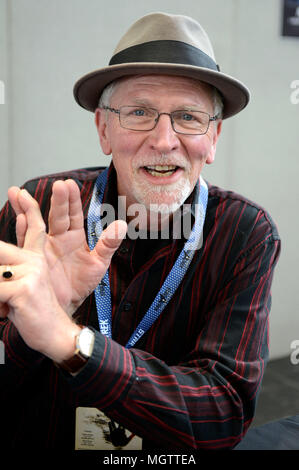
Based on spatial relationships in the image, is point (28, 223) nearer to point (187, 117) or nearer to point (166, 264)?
point (166, 264)

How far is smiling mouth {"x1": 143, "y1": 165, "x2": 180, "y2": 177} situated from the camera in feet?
4.52

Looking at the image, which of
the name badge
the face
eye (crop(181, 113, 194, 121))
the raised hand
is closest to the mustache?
the face

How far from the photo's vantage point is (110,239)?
40.0 inches

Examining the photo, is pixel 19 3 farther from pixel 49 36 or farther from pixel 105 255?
pixel 105 255

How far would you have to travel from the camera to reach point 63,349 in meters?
0.90

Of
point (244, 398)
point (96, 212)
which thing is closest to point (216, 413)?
point (244, 398)

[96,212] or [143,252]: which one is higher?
[96,212]

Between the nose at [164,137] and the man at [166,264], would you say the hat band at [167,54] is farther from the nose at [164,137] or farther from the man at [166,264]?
the nose at [164,137]

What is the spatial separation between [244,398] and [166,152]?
2.39ft

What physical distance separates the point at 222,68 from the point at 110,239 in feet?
7.88

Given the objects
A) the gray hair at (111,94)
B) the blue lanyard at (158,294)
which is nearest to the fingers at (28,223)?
the blue lanyard at (158,294)

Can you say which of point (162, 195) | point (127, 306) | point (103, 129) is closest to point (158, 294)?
point (127, 306)

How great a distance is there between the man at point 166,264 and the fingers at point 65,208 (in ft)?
0.04

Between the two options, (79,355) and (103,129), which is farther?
(103,129)
